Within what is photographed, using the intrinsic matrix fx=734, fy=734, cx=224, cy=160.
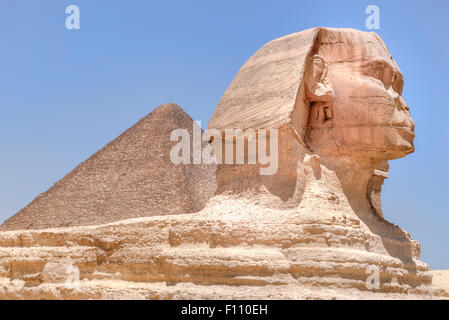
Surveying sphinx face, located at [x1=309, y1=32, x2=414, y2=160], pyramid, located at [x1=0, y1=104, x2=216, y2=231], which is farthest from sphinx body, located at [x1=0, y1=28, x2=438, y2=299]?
pyramid, located at [x1=0, y1=104, x2=216, y2=231]

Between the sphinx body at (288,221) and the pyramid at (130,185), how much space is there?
50.8m

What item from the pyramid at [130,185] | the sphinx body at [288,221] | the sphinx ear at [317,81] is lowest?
the sphinx body at [288,221]

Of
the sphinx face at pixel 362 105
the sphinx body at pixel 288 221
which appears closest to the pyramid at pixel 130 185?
the sphinx body at pixel 288 221

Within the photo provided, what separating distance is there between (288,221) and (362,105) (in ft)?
3.96

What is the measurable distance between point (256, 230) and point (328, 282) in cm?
65

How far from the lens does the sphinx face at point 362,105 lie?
5719 millimetres

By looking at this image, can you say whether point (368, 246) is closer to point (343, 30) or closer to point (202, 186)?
point (343, 30)

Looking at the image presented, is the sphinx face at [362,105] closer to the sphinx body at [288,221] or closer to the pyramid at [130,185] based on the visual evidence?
the sphinx body at [288,221]

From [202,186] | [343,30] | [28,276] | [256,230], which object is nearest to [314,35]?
[343,30]

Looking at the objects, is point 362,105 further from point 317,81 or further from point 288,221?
point 288,221

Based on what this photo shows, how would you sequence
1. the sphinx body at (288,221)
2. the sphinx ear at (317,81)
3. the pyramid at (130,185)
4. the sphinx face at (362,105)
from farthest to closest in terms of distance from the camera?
1. the pyramid at (130,185)
2. the sphinx ear at (317,81)
3. the sphinx face at (362,105)
4. the sphinx body at (288,221)

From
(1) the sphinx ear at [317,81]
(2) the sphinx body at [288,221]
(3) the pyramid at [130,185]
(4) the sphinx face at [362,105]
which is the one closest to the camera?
(2) the sphinx body at [288,221]

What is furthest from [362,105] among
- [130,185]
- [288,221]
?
[130,185]
